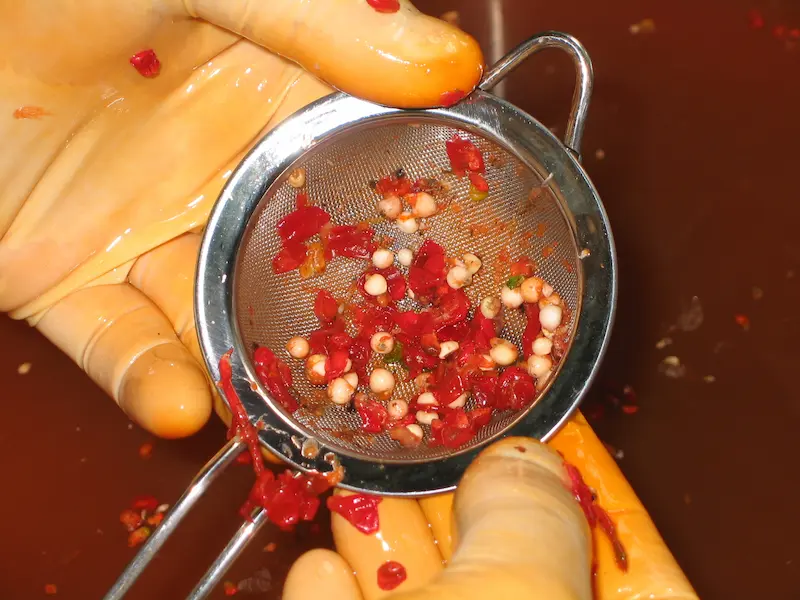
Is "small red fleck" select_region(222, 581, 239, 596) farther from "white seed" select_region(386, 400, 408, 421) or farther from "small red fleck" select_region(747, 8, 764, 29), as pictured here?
"small red fleck" select_region(747, 8, 764, 29)

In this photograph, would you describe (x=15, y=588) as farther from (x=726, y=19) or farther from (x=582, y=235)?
(x=726, y=19)

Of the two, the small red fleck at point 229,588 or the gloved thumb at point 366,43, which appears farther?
the small red fleck at point 229,588

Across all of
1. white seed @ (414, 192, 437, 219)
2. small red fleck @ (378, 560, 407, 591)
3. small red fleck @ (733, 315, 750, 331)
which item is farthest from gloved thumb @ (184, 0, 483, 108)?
small red fleck @ (733, 315, 750, 331)

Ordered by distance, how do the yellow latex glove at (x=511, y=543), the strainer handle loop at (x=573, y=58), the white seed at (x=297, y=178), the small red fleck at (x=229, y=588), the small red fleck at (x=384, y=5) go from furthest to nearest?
the small red fleck at (x=229, y=588)
the white seed at (x=297, y=178)
the strainer handle loop at (x=573, y=58)
the small red fleck at (x=384, y=5)
the yellow latex glove at (x=511, y=543)

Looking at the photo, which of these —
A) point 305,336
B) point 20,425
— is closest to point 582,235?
point 305,336

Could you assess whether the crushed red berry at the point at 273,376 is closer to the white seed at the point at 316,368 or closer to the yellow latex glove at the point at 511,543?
the white seed at the point at 316,368

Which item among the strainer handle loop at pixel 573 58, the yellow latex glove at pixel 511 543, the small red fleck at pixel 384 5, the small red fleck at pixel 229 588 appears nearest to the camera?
the yellow latex glove at pixel 511 543

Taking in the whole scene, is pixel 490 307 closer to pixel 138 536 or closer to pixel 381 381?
pixel 381 381

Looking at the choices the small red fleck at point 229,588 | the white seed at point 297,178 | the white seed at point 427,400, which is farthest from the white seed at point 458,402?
the small red fleck at point 229,588
